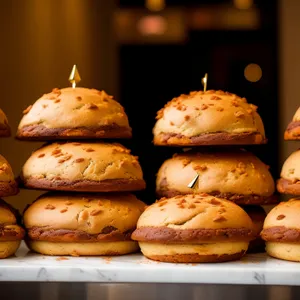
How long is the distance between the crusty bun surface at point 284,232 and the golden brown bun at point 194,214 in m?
0.08

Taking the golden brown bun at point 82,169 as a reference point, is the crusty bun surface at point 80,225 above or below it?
below

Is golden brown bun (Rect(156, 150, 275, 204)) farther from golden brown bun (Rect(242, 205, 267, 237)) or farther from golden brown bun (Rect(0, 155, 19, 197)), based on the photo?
golden brown bun (Rect(0, 155, 19, 197))

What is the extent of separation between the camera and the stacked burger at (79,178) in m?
2.80

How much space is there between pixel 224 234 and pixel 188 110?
0.54 meters

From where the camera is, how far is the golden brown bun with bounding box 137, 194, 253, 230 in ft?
8.73

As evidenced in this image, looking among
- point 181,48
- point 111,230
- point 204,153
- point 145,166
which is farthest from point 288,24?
point 111,230

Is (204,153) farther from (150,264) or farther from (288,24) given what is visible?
(288,24)

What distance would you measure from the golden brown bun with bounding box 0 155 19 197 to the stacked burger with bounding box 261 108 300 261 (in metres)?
0.90

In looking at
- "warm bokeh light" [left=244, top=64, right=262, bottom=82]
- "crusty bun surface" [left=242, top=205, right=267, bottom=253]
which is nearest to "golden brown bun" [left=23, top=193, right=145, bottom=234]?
"crusty bun surface" [left=242, top=205, right=267, bottom=253]

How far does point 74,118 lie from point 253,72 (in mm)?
3283

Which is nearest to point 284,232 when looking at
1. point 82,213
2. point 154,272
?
point 154,272

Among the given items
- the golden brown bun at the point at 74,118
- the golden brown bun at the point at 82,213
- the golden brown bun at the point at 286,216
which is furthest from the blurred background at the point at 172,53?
the golden brown bun at the point at 286,216

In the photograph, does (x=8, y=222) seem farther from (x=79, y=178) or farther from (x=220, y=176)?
(x=220, y=176)

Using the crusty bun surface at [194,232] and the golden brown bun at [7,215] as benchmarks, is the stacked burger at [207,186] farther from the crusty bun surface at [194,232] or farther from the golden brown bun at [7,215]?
the golden brown bun at [7,215]
